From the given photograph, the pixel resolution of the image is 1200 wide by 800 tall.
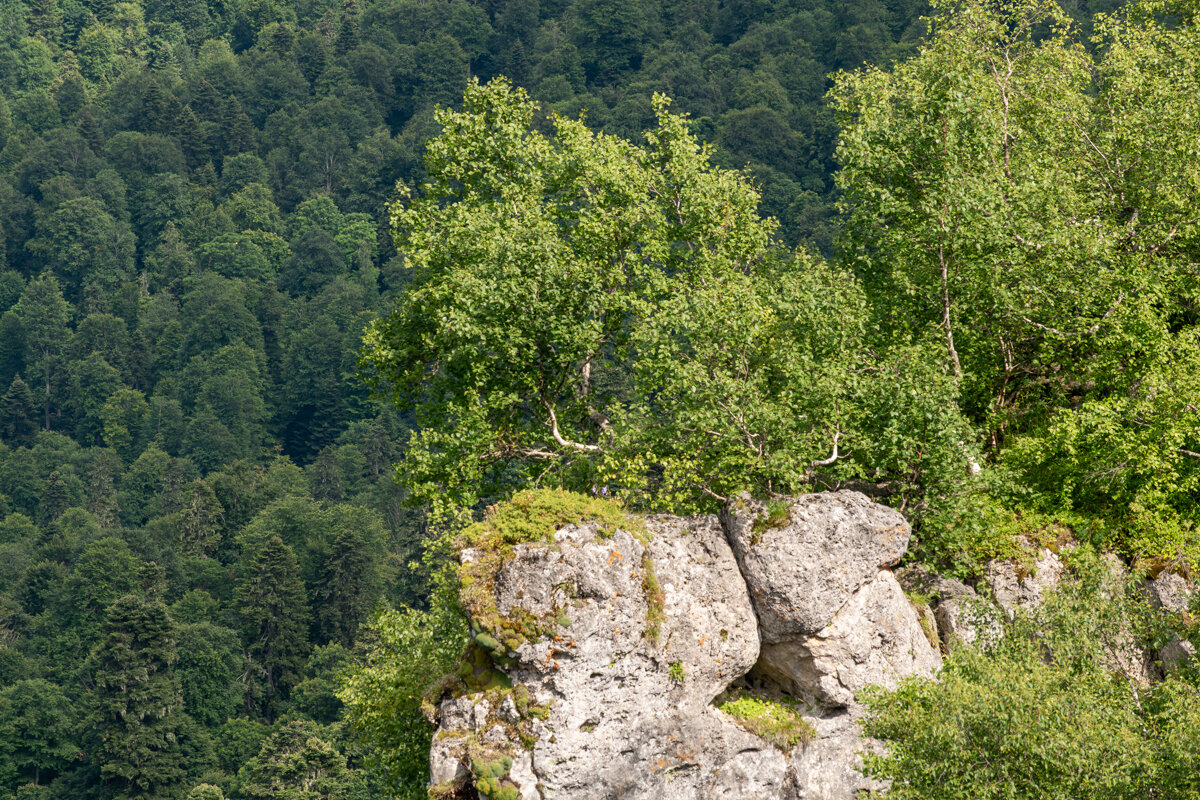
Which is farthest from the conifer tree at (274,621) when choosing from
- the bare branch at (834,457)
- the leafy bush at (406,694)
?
the bare branch at (834,457)

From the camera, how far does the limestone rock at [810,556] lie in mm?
22438

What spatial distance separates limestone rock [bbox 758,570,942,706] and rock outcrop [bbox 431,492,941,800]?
0.08 feet

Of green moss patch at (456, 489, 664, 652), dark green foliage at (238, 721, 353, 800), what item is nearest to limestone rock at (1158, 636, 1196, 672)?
green moss patch at (456, 489, 664, 652)

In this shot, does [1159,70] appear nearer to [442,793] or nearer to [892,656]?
[892,656]

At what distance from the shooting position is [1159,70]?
29703mm

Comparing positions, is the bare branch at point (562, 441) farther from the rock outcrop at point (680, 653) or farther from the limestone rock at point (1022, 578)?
the limestone rock at point (1022, 578)

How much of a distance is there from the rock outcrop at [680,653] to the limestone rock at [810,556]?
0.02 m

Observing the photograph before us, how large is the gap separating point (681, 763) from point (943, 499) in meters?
6.39

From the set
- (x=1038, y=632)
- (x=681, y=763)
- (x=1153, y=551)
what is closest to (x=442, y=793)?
(x=681, y=763)

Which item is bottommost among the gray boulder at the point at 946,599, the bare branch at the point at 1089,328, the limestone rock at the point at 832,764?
the limestone rock at the point at 832,764

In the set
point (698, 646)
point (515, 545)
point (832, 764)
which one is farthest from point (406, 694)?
point (832, 764)

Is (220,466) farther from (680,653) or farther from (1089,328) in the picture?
(680,653)

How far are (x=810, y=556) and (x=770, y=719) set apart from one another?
2.78 metres

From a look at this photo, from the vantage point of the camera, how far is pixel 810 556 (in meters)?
22.5
